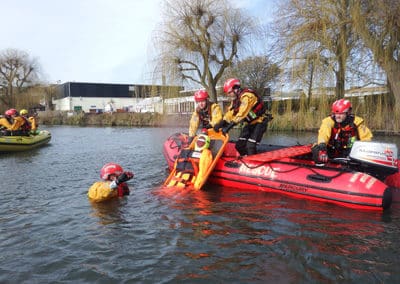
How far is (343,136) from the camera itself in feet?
19.8

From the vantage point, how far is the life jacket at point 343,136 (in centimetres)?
591

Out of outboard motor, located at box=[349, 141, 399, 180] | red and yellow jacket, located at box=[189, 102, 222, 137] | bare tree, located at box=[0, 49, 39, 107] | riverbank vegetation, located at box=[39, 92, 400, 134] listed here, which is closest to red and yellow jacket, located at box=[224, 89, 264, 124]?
red and yellow jacket, located at box=[189, 102, 222, 137]

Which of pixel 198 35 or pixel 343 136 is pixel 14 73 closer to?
pixel 198 35

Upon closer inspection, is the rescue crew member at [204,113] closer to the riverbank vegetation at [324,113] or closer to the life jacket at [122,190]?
the life jacket at [122,190]

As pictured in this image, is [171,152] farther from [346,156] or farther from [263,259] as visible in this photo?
[263,259]

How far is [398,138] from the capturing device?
41.4 feet

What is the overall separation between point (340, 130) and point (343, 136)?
12 centimetres

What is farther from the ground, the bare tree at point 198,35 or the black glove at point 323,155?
the bare tree at point 198,35

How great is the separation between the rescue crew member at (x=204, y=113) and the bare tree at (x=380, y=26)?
214 inches

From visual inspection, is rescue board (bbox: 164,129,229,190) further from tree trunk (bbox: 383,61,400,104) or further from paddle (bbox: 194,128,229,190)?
tree trunk (bbox: 383,61,400,104)

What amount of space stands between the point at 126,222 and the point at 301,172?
2859 millimetres

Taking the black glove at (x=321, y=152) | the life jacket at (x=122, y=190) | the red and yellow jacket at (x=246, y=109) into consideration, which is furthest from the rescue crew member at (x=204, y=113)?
the black glove at (x=321, y=152)

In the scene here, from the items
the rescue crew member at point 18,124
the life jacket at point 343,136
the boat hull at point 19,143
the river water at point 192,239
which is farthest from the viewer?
the rescue crew member at point 18,124

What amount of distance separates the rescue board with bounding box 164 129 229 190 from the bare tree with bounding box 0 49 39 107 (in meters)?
40.8
